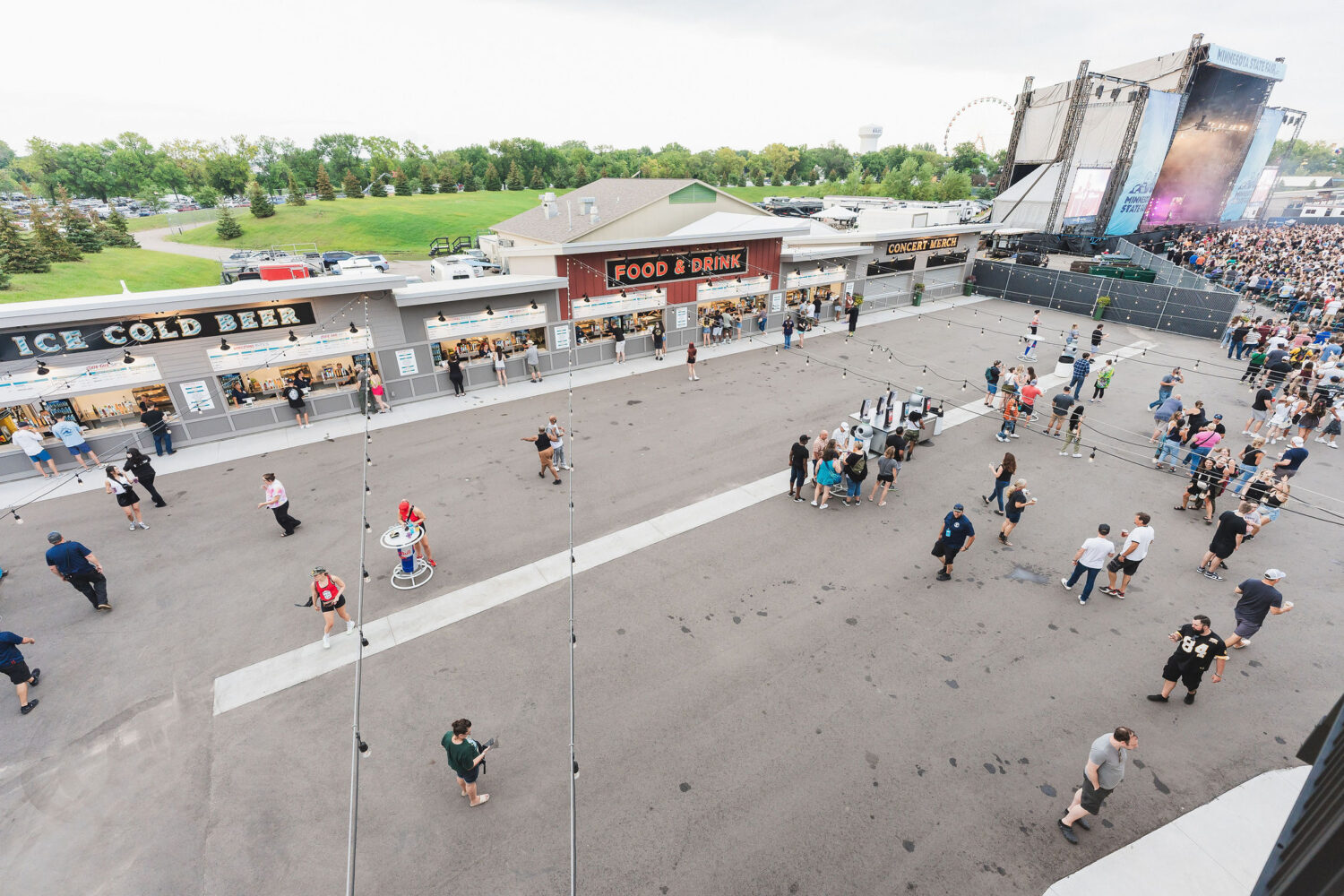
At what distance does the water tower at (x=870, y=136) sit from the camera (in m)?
160

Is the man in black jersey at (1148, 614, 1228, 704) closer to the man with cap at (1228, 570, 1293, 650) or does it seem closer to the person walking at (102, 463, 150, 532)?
the man with cap at (1228, 570, 1293, 650)

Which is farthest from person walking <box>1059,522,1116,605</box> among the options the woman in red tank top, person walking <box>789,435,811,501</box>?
the woman in red tank top

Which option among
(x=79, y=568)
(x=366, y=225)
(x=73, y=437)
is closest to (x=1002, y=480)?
(x=79, y=568)

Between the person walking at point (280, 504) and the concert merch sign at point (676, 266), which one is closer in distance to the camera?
the person walking at point (280, 504)

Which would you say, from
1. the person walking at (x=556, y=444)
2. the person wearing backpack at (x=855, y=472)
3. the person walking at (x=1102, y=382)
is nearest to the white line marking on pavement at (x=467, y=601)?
the person wearing backpack at (x=855, y=472)

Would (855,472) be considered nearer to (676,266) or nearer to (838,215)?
(676,266)

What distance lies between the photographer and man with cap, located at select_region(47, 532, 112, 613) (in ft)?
28.2

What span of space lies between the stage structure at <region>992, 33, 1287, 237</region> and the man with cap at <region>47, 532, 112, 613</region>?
5909cm

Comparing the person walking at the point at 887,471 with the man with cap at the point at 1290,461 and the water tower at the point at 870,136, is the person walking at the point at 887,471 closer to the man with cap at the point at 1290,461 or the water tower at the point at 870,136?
the man with cap at the point at 1290,461

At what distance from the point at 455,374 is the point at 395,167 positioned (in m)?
95.8

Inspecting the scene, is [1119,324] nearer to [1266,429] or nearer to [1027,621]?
[1266,429]

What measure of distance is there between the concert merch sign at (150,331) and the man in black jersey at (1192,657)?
67.4 ft

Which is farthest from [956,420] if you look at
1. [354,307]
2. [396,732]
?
[354,307]

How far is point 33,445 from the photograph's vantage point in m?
13.0
